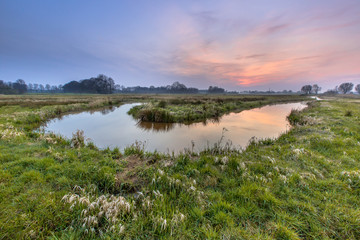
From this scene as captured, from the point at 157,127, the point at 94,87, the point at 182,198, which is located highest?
the point at 94,87

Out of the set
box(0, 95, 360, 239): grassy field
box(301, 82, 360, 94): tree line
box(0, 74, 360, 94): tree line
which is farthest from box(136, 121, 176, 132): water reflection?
box(301, 82, 360, 94): tree line

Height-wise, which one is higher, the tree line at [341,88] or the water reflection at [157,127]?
the tree line at [341,88]

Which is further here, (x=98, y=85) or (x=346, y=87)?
(x=346, y=87)

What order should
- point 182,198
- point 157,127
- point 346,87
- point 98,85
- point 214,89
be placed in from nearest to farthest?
point 182,198 < point 157,127 < point 98,85 < point 346,87 < point 214,89

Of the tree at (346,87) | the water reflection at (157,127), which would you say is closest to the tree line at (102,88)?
the tree at (346,87)

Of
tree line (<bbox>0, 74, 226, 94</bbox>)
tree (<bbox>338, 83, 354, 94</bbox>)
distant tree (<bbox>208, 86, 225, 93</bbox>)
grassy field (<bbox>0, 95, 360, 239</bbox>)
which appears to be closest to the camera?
grassy field (<bbox>0, 95, 360, 239</bbox>)

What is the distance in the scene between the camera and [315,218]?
2.62m

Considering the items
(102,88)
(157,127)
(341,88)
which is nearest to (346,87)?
(341,88)

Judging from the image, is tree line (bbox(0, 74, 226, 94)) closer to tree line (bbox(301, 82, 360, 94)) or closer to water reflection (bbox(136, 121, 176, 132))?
tree line (bbox(301, 82, 360, 94))

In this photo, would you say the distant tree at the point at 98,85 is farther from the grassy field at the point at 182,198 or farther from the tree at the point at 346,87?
the tree at the point at 346,87

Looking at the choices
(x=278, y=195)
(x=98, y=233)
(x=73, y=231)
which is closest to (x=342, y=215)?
(x=278, y=195)

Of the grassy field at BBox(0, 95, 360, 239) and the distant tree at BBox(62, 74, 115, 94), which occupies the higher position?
the distant tree at BBox(62, 74, 115, 94)

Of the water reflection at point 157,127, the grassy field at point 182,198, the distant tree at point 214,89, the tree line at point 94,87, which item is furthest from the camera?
the distant tree at point 214,89

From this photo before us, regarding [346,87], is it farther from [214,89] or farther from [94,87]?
[94,87]
